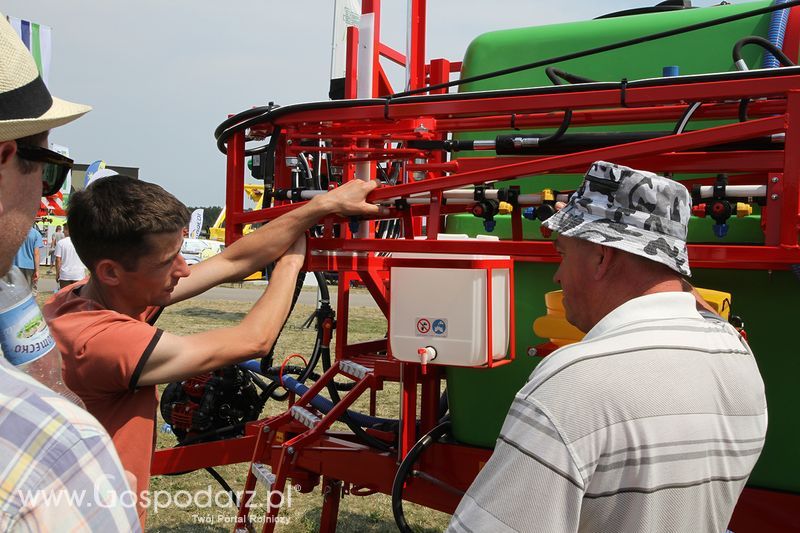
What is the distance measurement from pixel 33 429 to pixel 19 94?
473 mm

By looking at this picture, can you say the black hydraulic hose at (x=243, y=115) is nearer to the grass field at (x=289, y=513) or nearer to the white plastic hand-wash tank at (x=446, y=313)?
the white plastic hand-wash tank at (x=446, y=313)

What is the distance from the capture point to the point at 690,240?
9.05 feet

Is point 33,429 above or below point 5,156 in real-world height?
below

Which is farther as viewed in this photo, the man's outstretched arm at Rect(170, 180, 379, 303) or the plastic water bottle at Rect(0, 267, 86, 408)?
the man's outstretched arm at Rect(170, 180, 379, 303)

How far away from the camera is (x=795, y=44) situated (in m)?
2.69

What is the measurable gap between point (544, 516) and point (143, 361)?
1.24 metres

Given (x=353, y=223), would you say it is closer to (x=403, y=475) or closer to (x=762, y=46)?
(x=403, y=475)

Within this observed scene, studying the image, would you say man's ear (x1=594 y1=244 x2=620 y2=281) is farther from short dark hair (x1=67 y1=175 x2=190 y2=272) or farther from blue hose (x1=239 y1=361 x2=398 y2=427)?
blue hose (x1=239 y1=361 x2=398 y2=427)

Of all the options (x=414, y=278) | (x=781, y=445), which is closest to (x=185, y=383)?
(x=414, y=278)

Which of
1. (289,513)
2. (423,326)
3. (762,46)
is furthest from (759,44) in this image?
(289,513)

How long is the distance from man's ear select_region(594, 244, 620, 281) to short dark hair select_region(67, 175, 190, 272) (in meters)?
1.31

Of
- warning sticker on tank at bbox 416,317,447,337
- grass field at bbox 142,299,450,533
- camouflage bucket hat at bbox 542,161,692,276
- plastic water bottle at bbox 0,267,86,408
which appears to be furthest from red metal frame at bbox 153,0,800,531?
plastic water bottle at bbox 0,267,86,408

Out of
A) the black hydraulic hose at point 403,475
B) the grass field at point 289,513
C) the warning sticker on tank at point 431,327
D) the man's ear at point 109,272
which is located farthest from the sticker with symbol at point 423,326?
the grass field at point 289,513

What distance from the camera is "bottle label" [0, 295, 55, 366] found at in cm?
123
